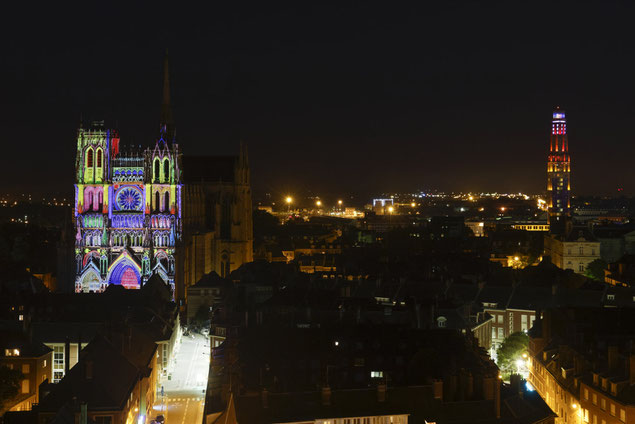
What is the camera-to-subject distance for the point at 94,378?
47250mm

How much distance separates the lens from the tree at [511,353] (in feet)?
212

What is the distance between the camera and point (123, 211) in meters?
106

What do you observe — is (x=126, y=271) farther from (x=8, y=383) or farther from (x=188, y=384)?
(x=8, y=383)

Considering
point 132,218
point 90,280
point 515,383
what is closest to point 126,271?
point 90,280

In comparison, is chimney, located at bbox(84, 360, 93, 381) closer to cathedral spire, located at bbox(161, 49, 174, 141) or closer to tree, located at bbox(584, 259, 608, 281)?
cathedral spire, located at bbox(161, 49, 174, 141)

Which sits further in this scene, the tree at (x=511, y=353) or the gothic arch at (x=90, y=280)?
the gothic arch at (x=90, y=280)

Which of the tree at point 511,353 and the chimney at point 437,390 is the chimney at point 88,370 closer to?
the chimney at point 437,390

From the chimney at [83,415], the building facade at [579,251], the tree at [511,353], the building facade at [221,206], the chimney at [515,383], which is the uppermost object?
the building facade at [221,206]

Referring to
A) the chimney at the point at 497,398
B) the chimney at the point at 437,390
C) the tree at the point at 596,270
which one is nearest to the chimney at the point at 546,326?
the chimney at the point at 497,398

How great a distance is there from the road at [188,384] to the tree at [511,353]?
20.6 m

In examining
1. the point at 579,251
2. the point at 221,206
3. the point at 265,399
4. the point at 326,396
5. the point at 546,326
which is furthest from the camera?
the point at 579,251

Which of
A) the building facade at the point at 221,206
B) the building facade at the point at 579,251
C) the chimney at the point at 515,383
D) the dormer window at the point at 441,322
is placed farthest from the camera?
the building facade at the point at 579,251

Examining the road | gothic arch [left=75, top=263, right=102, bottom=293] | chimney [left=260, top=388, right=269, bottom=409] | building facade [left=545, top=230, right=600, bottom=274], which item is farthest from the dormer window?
building facade [left=545, top=230, right=600, bottom=274]

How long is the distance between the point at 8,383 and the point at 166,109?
218ft
